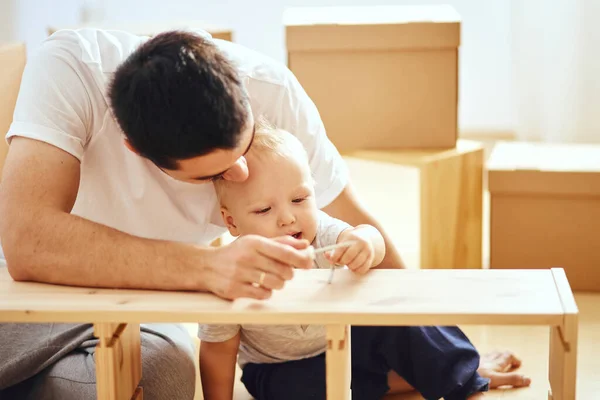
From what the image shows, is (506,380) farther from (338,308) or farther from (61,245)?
(61,245)

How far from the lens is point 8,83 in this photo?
2.13m

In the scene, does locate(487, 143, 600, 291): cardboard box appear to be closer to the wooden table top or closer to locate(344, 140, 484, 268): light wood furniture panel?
locate(344, 140, 484, 268): light wood furniture panel

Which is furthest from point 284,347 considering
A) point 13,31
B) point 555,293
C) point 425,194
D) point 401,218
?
point 13,31

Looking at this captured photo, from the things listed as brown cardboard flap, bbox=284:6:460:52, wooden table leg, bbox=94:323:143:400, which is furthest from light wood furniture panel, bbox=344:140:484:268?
wooden table leg, bbox=94:323:143:400

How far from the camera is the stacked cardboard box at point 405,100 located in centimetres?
239

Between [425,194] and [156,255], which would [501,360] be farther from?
[156,255]

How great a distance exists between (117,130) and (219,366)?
43 cm

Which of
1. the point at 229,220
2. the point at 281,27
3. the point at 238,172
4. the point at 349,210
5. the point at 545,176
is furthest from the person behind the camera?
the point at 281,27

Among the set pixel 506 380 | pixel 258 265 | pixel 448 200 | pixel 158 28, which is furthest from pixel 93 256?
pixel 158 28

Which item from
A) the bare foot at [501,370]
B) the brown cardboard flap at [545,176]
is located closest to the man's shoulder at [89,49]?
the bare foot at [501,370]

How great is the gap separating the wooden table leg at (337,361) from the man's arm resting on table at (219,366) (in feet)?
1.07

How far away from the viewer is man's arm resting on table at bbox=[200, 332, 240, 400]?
1.53 metres

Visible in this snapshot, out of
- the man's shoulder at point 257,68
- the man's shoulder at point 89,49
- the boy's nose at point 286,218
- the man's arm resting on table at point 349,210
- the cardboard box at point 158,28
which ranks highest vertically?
the man's shoulder at point 89,49

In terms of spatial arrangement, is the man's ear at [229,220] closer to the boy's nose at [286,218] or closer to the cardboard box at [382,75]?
the boy's nose at [286,218]
